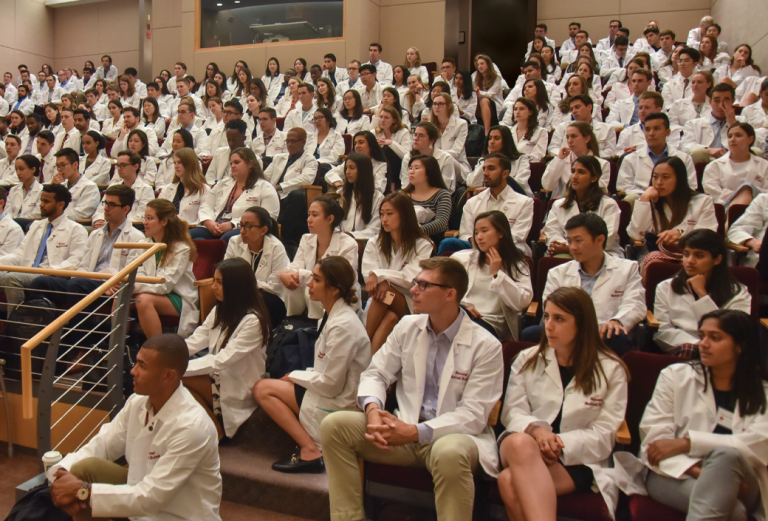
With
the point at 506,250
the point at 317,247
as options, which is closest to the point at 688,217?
the point at 506,250

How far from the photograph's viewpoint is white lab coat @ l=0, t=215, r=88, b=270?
4016mm

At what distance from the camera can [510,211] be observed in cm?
371

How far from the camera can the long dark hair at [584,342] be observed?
80.9 inches

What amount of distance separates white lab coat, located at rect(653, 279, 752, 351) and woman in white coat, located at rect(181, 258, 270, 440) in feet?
6.24

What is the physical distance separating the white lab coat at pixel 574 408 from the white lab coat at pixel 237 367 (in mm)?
1231

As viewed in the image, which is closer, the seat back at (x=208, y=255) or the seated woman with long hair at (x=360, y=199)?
the seat back at (x=208, y=255)

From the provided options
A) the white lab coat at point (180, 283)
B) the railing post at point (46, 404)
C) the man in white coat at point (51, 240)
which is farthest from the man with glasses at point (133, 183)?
the railing post at point (46, 404)

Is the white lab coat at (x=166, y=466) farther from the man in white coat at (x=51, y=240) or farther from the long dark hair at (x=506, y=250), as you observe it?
the man in white coat at (x=51, y=240)

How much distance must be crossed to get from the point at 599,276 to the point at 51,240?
146 inches

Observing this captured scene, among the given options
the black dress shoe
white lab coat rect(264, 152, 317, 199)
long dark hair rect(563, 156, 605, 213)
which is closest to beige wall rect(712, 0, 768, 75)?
long dark hair rect(563, 156, 605, 213)

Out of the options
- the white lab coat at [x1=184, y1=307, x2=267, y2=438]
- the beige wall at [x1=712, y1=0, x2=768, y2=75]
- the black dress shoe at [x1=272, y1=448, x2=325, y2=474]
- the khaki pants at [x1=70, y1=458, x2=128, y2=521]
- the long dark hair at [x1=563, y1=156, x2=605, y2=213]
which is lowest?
the black dress shoe at [x1=272, y1=448, x2=325, y2=474]

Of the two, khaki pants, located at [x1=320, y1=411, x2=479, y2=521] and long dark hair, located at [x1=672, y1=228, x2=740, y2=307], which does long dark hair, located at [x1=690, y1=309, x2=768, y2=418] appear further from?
khaki pants, located at [x1=320, y1=411, x2=479, y2=521]

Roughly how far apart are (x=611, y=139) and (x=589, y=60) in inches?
81.9

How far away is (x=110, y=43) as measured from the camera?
12617 millimetres
